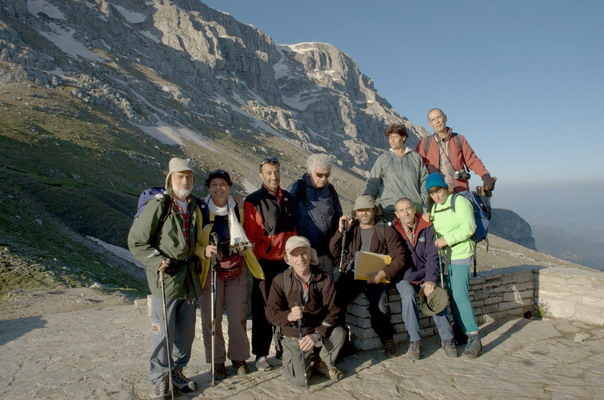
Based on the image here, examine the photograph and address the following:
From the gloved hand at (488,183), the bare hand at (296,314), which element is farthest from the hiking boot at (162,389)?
the gloved hand at (488,183)

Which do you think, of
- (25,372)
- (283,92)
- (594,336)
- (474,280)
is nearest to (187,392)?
(25,372)

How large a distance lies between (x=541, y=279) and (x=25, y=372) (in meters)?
9.09

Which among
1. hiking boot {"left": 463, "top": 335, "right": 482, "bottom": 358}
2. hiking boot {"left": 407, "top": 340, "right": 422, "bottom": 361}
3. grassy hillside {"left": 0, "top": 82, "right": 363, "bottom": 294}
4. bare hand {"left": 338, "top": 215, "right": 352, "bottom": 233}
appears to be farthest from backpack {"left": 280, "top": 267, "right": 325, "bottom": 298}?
grassy hillside {"left": 0, "top": 82, "right": 363, "bottom": 294}

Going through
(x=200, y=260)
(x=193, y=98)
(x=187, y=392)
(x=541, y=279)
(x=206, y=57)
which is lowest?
(x=187, y=392)

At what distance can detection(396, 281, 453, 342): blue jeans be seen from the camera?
5312mm

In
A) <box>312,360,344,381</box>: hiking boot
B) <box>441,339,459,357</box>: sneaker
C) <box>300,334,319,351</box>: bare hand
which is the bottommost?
<box>312,360,344,381</box>: hiking boot

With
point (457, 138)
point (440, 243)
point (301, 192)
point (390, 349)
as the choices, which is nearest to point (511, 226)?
point (457, 138)

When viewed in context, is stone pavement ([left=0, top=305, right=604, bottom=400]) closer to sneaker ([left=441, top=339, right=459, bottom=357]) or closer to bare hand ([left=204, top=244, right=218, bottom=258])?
sneaker ([left=441, top=339, right=459, bottom=357])

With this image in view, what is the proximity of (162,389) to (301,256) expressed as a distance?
2.13 m

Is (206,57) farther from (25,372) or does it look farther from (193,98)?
(25,372)

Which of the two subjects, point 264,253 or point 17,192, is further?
point 17,192

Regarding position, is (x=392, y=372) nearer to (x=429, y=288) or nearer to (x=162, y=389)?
(x=429, y=288)

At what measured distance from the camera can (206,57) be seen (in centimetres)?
11962

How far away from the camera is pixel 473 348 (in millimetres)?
5301
